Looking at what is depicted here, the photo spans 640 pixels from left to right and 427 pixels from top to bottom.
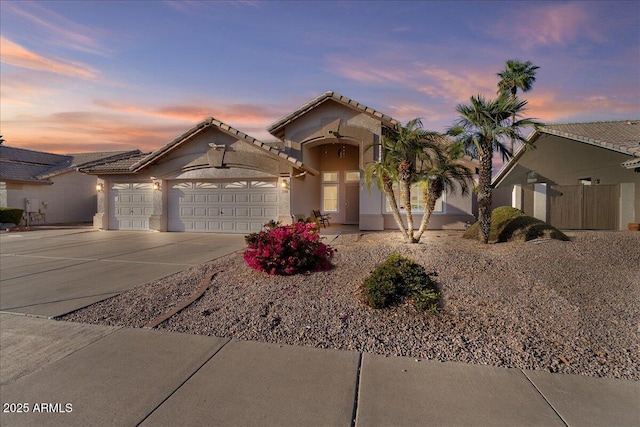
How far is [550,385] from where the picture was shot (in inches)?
140

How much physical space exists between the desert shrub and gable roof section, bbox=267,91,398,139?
6.44m

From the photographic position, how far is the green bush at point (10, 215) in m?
20.1

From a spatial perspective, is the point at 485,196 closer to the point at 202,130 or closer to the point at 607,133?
the point at 202,130

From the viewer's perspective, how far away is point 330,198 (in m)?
20.4

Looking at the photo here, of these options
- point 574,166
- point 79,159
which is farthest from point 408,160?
point 79,159

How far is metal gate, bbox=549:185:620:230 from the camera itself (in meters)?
16.0

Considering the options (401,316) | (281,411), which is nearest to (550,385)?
(401,316)

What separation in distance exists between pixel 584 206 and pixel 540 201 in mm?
2022

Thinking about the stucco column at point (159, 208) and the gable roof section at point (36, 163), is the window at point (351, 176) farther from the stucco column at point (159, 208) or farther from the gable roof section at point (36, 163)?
the gable roof section at point (36, 163)

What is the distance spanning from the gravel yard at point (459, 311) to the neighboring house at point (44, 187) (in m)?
19.4

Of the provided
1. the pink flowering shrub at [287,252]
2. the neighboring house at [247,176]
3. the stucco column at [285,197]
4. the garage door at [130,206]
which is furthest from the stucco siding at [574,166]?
the garage door at [130,206]

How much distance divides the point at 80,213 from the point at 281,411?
2930cm

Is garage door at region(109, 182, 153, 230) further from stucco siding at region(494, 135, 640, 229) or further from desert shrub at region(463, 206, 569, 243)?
stucco siding at region(494, 135, 640, 229)

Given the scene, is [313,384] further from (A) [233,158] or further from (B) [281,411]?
(A) [233,158]
